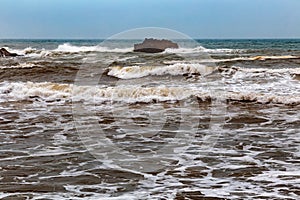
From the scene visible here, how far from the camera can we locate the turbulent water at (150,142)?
468 cm

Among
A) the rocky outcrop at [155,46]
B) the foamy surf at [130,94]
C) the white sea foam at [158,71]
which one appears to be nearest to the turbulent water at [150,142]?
the foamy surf at [130,94]

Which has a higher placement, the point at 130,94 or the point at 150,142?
the point at 130,94

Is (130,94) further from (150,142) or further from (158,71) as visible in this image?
(158,71)

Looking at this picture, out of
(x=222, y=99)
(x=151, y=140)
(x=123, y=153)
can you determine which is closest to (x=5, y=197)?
(x=123, y=153)

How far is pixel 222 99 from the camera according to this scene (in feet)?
37.6

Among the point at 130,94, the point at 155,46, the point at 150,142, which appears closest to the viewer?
the point at 150,142

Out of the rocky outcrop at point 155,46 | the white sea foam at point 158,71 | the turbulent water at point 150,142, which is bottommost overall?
the turbulent water at point 150,142

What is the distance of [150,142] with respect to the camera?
6902 millimetres

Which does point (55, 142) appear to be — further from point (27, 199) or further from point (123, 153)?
point (27, 199)

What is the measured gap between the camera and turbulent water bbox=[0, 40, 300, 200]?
4.68 m

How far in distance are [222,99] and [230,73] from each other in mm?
6223

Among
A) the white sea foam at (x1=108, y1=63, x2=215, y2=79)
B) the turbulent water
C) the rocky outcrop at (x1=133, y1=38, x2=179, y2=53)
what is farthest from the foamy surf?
the rocky outcrop at (x1=133, y1=38, x2=179, y2=53)

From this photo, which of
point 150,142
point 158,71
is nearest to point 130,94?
point 150,142

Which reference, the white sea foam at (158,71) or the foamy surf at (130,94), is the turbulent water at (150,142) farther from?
the white sea foam at (158,71)
